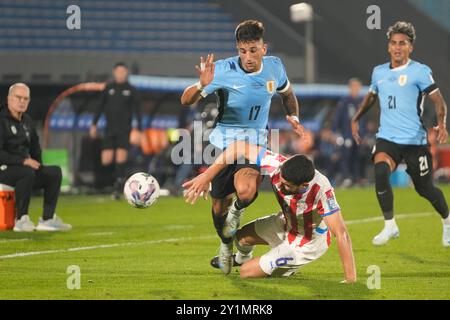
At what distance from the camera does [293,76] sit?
101ft

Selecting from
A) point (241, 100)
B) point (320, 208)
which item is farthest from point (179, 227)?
point (320, 208)

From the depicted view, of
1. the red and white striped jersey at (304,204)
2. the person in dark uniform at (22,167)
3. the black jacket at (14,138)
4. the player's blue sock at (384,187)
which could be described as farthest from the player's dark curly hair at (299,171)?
the black jacket at (14,138)

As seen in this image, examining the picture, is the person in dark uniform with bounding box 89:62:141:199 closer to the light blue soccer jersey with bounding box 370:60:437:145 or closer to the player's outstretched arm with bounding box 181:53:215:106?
the light blue soccer jersey with bounding box 370:60:437:145

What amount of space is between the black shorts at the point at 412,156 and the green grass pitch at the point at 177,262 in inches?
31.8

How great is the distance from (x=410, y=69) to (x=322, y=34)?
69.9 feet

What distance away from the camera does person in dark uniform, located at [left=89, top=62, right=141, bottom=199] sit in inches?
746

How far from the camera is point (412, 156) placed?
1170cm

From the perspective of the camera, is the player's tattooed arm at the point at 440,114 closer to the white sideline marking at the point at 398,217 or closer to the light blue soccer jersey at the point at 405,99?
the light blue soccer jersey at the point at 405,99

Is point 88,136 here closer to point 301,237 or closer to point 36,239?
point 36,239

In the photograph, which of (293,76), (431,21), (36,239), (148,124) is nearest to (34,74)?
(148,124)

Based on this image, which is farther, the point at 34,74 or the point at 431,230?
the point at 34,74

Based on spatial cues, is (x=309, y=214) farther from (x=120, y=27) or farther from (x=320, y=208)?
(x=120, y=27)
